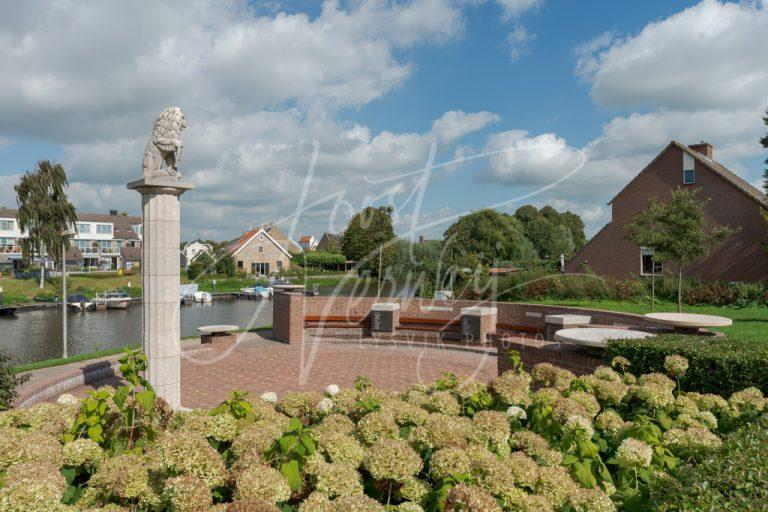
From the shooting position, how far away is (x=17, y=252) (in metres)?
68.9

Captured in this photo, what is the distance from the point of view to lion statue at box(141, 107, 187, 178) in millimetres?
7719

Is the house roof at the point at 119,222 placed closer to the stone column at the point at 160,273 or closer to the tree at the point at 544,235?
the tree at the point at 544,235

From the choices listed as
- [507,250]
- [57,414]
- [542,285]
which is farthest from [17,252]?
[57,414]

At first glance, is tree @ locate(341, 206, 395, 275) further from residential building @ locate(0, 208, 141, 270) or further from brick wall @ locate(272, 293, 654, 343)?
brick wall @ locate(272, 293, 654, 343)

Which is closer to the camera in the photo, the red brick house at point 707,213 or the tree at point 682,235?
the tree at point 682,235

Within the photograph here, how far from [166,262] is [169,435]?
579 cm

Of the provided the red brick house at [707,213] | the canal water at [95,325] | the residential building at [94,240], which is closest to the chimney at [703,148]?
the red brick house at [707,213]

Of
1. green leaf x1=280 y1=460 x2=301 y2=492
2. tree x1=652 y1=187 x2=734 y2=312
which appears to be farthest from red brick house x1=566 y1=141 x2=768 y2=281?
green leaf x1=280 y1=460 x2=301 y2=492

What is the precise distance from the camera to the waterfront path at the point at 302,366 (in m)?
9.91

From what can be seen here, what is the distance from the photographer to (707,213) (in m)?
24.9

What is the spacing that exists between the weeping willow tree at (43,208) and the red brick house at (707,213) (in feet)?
141

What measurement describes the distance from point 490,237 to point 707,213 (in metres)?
24.5

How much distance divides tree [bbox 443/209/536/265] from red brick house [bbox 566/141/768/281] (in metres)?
17.8

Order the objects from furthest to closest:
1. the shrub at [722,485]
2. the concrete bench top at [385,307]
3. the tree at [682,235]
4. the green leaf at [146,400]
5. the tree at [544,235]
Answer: the tree at [544,235]
the tree at [682,235]
the concrete bench top at [385,307]
the green leaf at [146,400]
the shrub at [722,485]
